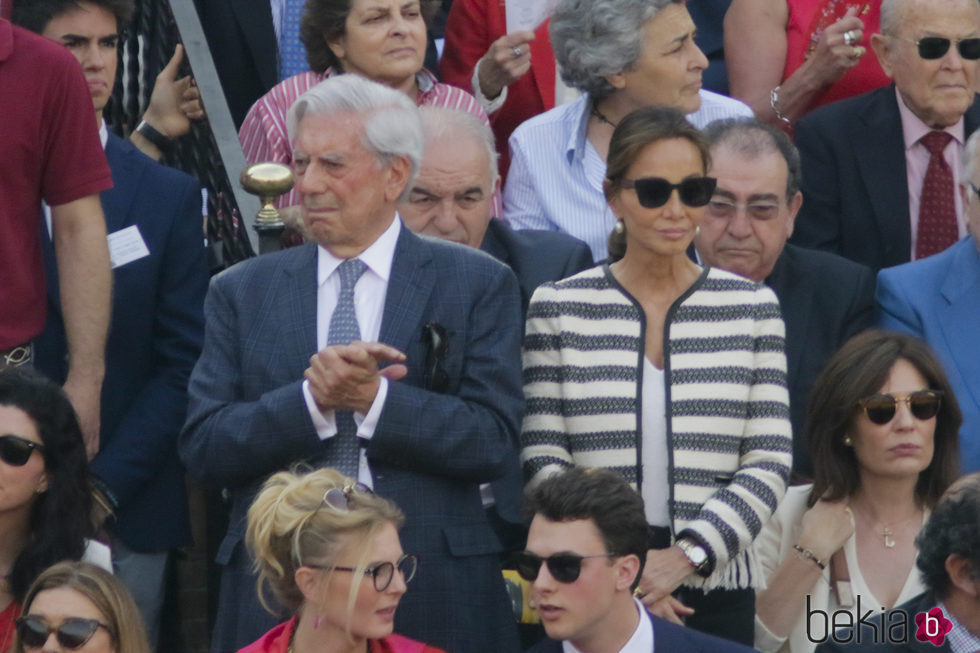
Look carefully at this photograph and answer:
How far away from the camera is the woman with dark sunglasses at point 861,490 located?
5.11 m

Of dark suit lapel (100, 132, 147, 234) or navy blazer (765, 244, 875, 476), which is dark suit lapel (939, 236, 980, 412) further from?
dark suit lapel (100, 132, 147, 234)

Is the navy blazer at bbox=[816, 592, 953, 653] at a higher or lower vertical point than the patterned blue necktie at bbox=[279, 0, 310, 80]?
lower

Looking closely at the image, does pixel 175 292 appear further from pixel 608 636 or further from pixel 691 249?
pixel 608 636

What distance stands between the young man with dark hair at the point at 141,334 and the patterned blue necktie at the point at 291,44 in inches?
46.9

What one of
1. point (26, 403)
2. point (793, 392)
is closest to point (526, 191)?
Result: point (793, 392)

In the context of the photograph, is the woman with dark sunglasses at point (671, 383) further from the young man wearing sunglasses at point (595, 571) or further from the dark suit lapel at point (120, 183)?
the dark suit lapel at point (120, 183)

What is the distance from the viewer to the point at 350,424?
4.60 meters

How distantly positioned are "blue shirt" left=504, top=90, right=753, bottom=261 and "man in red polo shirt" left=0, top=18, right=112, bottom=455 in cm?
153

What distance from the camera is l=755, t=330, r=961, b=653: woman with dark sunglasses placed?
5113mm

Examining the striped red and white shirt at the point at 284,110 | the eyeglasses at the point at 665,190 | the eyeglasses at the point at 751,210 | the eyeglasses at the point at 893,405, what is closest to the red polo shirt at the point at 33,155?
the striped red and white shirt at the point at 284,110

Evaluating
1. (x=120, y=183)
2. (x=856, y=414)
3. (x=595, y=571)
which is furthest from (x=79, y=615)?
(x=856, y=414)

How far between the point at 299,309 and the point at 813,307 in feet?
6.14

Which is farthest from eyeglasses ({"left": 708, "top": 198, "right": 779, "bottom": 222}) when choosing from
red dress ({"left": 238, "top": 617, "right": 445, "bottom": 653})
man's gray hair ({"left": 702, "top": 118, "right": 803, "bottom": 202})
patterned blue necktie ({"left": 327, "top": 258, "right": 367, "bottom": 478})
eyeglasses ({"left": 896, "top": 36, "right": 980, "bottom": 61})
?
red dress ({"left": 238, "top": 617, "right": 445, "bottom": 653})

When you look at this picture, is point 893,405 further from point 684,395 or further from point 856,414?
point 684,395
